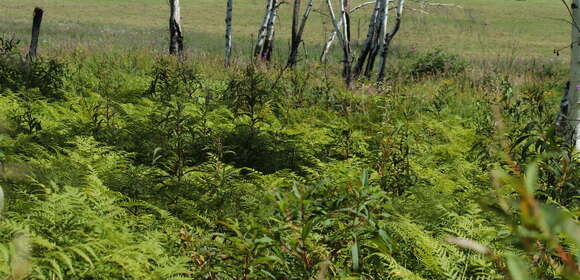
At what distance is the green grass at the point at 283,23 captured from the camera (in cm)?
3331

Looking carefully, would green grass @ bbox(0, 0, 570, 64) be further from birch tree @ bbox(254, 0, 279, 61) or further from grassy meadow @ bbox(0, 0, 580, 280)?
grassy meadow @ bbox(0, 0, 580, 280)

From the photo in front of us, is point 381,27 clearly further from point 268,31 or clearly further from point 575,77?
point 575,77

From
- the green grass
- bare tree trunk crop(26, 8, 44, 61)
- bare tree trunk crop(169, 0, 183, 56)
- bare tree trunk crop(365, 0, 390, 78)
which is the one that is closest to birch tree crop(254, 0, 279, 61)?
bare tree trunk crop(169, 0, 183, 56)

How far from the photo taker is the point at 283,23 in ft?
161

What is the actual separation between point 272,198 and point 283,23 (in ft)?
158

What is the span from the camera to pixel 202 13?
5616cm

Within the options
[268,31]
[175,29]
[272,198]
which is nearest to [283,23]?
[268,31]

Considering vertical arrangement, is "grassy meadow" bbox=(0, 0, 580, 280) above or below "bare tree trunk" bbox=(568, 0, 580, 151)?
below

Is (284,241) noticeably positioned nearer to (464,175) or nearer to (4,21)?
(464,175)

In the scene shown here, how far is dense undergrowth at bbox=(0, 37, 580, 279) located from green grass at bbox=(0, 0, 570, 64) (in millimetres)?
21988

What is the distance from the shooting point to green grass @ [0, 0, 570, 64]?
109 feet

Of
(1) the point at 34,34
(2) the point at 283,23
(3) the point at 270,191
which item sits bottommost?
(2) the point at 283,23

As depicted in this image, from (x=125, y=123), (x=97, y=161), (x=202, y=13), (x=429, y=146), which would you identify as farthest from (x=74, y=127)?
(x=202, y=13)

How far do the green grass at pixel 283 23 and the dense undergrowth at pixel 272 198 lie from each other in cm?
2199
